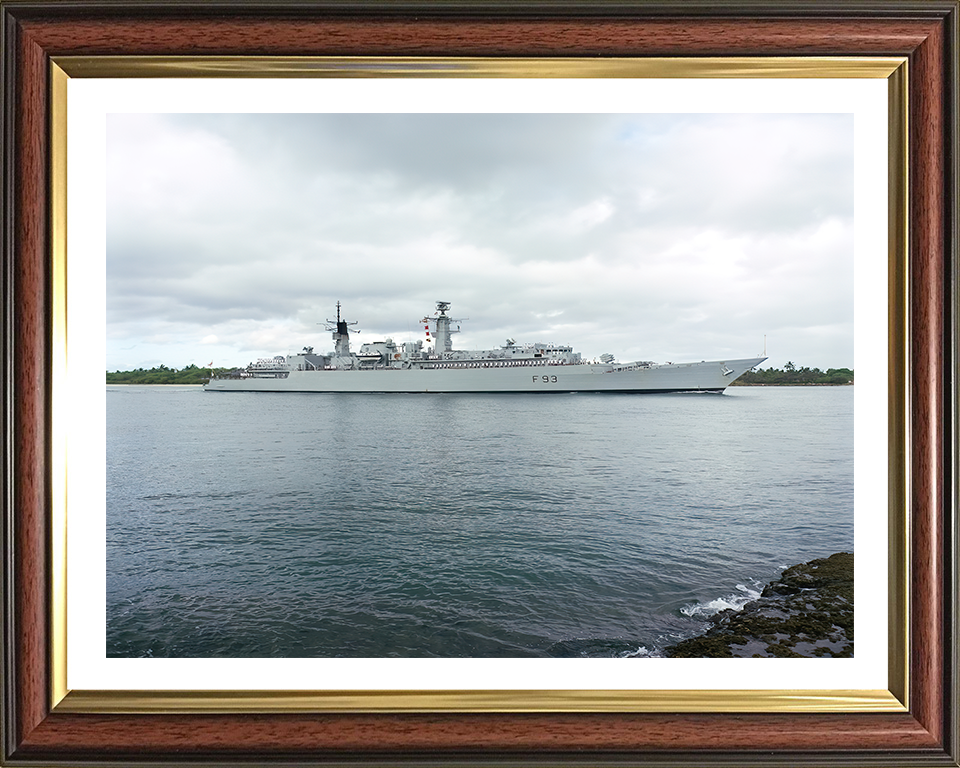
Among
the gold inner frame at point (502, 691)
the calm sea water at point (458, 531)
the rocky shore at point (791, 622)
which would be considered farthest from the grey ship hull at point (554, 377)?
the gold inner frame at point (502, 691)

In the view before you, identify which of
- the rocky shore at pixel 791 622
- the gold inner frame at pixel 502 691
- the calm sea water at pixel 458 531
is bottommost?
the calm sea water at pixel 458 531

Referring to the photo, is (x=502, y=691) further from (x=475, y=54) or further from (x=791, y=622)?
(x=791, y=622)

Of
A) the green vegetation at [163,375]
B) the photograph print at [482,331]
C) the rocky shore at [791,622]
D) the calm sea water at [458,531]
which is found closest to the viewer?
the rocky shore at [791,622]

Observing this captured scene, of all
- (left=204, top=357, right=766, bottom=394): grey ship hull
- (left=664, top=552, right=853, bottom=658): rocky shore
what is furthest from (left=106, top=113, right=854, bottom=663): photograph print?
(left=204, top=357, right=766, bottom=394): grey ship hull

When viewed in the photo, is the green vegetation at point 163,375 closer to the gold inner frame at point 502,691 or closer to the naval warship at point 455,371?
the gold inner frame at point 502,691

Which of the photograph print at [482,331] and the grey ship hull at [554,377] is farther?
the grey ship hull at [554,377]

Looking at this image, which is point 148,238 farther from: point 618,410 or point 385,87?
point 618,410

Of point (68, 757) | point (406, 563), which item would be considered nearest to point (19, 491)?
point (68, 757)
